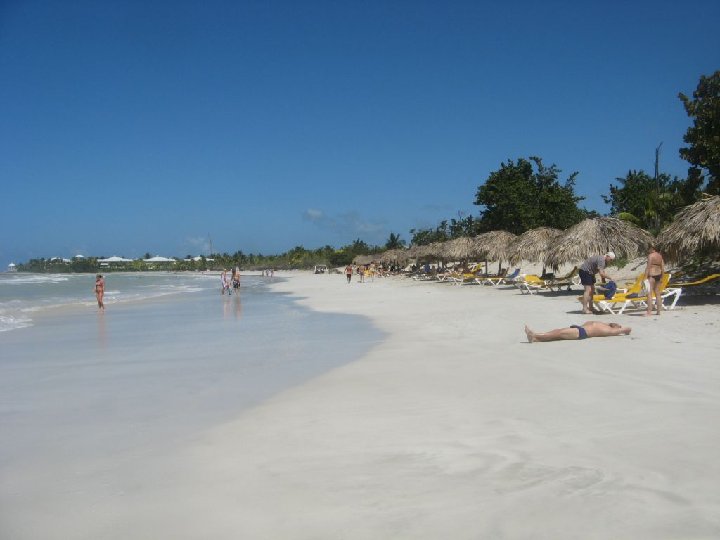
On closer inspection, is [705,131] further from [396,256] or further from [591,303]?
[396,256]

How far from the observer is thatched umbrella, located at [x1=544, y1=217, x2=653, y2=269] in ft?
48.2

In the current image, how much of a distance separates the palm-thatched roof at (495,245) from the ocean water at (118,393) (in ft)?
41.7

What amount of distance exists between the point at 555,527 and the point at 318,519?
1.04 meters

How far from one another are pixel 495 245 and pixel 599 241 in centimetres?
901

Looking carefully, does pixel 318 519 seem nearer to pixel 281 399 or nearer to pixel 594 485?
pixel 594 485

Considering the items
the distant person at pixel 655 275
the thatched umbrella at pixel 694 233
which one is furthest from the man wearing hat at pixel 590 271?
the thatched umbrella at pixel 694 233

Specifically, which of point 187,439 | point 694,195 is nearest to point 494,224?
point 694,195

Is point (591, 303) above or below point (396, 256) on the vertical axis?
below

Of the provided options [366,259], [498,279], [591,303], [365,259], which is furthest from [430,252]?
[591,303]

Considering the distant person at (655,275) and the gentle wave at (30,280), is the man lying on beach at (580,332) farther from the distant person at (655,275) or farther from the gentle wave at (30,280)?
the gentle wave at (30,280)

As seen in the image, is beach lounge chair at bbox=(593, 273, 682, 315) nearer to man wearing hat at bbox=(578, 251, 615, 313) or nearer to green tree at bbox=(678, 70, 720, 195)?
man wearing hat at bbox=(578, 251, 615, 313)

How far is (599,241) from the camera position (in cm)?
1473

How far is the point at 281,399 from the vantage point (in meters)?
5.09

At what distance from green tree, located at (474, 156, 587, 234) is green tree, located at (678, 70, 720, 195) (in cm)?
1154
